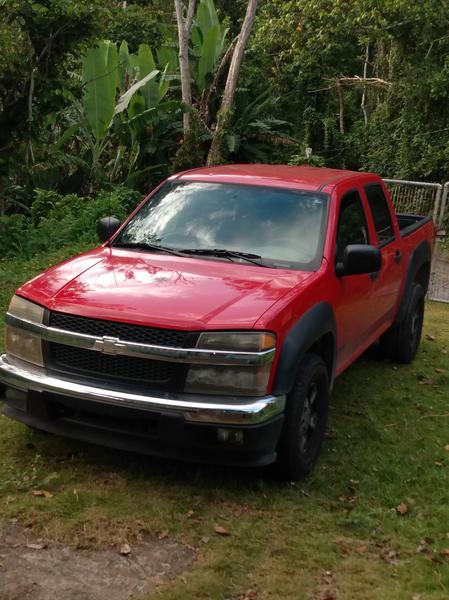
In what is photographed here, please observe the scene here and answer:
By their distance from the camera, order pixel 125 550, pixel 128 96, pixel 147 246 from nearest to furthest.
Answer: pixel 125 550 < pixel 147 246 < pixel 128 96

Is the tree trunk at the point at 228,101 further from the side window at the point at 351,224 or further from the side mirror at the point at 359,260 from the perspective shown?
the side mirror at the point at 359,260

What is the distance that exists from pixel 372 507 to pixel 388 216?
3063mm

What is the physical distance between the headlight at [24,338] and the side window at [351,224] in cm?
206

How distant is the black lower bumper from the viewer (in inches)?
161

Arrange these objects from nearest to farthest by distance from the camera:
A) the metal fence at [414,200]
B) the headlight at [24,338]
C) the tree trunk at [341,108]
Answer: the headlight at [24,338] < the metal fence at [414,200] < the tree trunk at [341,108]

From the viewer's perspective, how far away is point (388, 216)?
670cm

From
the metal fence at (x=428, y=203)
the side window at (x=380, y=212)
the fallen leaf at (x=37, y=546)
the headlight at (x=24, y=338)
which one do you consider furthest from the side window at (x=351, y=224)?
the metal fence at (x=428, y=203)

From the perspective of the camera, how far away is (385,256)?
20.4ft

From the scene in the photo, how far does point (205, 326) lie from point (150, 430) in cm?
66

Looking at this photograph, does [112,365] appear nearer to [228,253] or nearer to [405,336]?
[228,253]

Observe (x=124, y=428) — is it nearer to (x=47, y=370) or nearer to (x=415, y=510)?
(x=47, y=370)

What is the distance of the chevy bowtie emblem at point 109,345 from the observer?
13.6 ft

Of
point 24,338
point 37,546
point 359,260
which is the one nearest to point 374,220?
point 359,260

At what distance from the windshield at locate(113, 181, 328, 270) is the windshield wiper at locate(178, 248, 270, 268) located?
2 centimetres
